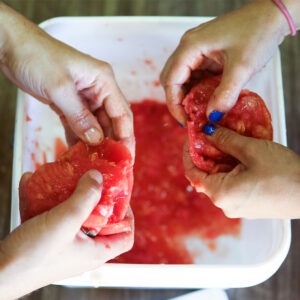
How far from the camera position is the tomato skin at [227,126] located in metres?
1.00

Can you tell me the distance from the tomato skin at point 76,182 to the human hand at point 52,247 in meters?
0.04

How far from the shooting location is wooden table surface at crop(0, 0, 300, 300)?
1.17 m

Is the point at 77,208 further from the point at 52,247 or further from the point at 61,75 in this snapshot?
the point at 61,75

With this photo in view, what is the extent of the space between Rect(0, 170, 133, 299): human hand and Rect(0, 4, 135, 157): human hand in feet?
0.68

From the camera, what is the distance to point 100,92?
1.08m

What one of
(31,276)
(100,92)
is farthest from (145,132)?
(31,276)

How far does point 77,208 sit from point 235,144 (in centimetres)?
31

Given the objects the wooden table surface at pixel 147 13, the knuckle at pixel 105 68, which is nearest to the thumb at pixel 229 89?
the knuckle at pixel 105 68

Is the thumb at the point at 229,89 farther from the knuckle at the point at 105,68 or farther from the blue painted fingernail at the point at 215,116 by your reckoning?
the knuckle at the point at 105,68

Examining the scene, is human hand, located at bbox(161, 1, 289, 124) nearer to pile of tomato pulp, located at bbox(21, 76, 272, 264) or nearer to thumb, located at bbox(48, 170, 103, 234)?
pile of tomato pulp, located at bbox(21, 76, 272, 264)

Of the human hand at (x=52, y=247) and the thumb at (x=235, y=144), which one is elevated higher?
the thumb at (x=235, y=144)

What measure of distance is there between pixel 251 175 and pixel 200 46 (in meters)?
0.31

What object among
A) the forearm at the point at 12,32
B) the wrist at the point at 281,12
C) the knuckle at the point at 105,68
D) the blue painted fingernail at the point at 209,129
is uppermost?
the wrist at the point at 281,12

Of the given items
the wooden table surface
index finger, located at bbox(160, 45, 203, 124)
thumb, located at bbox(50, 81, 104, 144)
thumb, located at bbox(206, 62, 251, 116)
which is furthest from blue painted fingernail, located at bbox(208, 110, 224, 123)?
the wooden table surface
